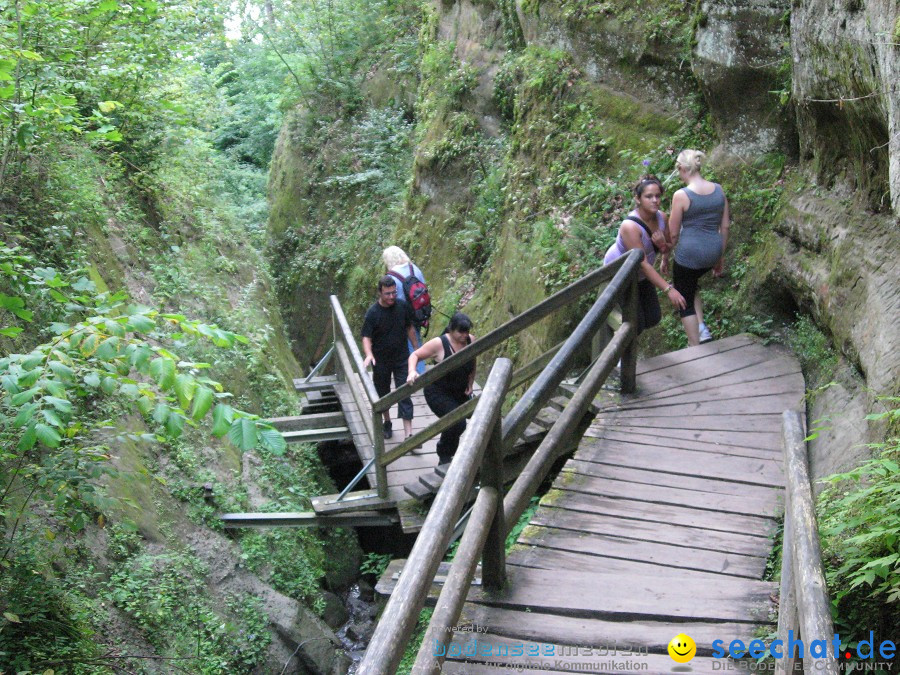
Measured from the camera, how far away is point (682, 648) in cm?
327

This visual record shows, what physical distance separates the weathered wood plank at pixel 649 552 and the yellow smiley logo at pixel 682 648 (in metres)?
0.67

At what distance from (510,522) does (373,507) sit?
11.1ft

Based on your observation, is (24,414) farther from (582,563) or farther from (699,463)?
(699,463)

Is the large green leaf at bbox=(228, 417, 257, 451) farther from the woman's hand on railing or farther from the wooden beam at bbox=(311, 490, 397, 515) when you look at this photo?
the woman's hand on railing

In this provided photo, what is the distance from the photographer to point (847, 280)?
18.3 feet

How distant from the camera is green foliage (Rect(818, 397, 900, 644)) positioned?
2834 mm

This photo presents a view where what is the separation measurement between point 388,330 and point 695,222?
311 cm

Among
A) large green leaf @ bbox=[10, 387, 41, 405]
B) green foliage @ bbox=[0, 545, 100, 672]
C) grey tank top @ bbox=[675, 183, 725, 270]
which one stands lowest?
green foliage @ bbox=[0, 545, 100, 672]

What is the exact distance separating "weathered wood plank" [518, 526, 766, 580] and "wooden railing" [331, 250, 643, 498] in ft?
2.33

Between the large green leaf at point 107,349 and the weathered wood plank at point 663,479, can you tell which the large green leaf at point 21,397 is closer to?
the large green leaf at point 107,349

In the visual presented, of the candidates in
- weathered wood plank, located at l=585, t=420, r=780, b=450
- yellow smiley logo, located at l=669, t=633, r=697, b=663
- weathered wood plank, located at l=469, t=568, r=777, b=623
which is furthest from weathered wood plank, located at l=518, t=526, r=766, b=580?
weathered wood plank, located at l=585, t=420, r=780, b=450

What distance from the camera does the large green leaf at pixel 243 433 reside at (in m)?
3.56

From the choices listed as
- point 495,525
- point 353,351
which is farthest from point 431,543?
point 353,351

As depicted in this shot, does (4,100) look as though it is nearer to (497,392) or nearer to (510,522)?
(497,392)
